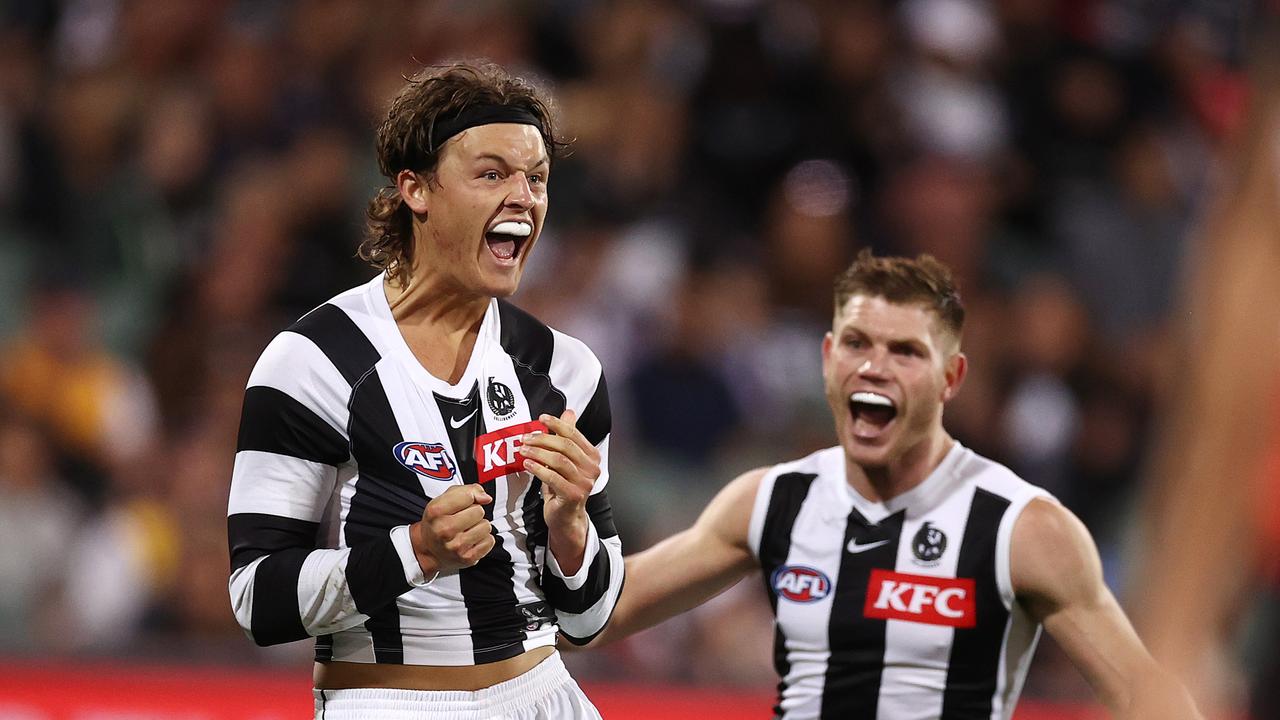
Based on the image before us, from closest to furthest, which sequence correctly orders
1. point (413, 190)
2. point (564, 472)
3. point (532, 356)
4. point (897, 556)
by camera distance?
point (564, 472)
point (413, 190)
point (532, 356)
point (897, 556)

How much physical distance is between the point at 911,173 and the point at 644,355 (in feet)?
5.80

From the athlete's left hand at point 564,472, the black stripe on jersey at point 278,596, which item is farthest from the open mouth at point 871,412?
the black stripe on jersey at point 278,596

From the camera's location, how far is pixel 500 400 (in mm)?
3164

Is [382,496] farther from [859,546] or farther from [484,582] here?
[859,546]

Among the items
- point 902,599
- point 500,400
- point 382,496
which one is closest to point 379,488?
point 382,496

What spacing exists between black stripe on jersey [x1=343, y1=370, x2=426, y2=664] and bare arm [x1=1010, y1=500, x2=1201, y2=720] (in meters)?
1.49

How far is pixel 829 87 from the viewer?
26.4 feet

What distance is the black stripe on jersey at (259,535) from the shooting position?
9.67 ft

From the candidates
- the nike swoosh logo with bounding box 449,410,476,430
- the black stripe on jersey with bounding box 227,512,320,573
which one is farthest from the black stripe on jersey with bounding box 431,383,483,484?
the black stripe on jersey with bounding box 227,512,320,573

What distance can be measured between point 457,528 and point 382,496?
0.31 m

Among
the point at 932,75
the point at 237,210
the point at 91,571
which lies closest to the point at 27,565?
the point at 91,571

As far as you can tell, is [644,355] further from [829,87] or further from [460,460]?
[460,460]

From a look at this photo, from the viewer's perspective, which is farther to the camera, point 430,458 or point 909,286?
point 909,286

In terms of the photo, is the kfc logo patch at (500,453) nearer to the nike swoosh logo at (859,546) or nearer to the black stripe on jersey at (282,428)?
the black stripe on jersey at (282,428)
